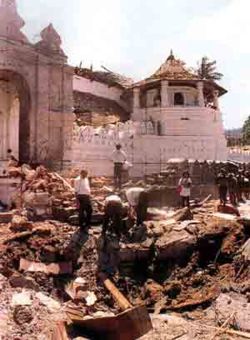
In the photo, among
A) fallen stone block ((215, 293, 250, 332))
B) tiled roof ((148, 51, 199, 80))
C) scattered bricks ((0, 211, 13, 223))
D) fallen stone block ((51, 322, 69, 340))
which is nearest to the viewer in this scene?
fallen stone block ((51, 322, 69, 340))

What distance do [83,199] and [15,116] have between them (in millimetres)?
7746

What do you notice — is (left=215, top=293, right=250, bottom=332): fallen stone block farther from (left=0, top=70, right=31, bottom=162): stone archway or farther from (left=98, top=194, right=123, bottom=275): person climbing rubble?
(left=0, top=70, right=31, bottom=162): stone archway

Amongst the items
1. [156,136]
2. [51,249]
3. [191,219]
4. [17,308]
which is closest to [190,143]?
[156,136]

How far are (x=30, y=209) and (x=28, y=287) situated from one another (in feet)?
14.5

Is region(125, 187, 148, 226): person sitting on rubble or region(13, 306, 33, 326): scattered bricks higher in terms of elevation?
region(125, 187, 148, 226): person sitting on rubble

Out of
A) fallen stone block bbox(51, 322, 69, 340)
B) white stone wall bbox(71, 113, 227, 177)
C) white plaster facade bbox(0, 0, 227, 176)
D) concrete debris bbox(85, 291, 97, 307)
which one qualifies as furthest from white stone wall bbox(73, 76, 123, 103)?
fallen stone block bbox(51, 322, 69, 340)

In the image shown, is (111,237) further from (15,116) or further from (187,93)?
(187,93)

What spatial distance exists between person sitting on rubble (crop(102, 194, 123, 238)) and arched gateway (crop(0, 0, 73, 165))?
22.4ft

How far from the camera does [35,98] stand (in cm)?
1872

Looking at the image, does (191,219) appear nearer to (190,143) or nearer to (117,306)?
(117,306)

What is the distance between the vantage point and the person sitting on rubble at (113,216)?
1256 centimetres

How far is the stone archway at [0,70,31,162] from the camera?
18844 mm

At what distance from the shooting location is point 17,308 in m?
8.84

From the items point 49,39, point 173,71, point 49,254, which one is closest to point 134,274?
point 49,254
